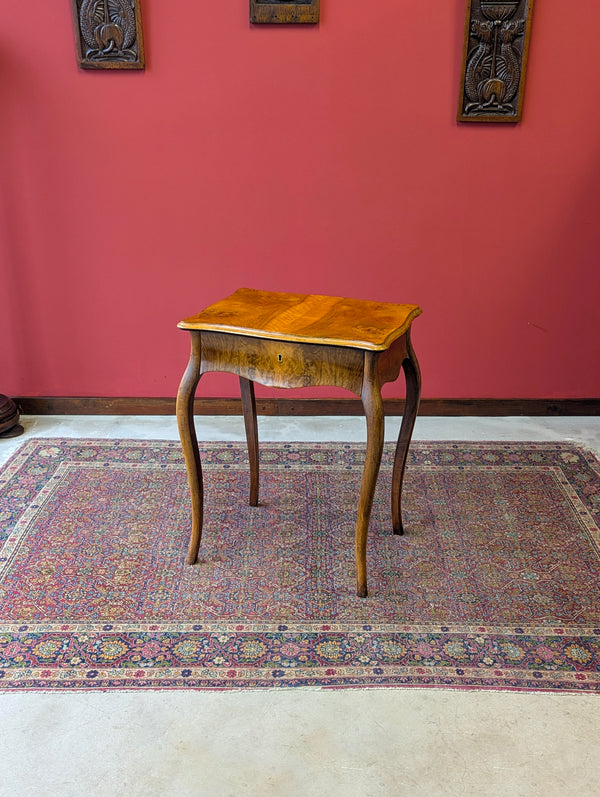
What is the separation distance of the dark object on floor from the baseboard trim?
17 cm

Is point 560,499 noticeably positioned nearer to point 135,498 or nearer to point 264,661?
point 264,661

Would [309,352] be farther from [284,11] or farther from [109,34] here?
[109,34]

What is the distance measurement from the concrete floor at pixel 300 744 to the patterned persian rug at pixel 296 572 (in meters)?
0.06

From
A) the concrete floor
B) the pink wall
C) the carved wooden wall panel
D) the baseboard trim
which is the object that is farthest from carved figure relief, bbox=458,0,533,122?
the concrete floor

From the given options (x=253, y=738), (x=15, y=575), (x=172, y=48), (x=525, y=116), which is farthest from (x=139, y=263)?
(x=253, y=738)

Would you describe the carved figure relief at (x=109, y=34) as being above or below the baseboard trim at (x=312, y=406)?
above

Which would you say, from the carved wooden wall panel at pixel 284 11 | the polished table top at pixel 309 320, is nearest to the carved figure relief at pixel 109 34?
the carved wooden wall panel at pixel 284 11

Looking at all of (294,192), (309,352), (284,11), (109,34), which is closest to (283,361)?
(309,352)

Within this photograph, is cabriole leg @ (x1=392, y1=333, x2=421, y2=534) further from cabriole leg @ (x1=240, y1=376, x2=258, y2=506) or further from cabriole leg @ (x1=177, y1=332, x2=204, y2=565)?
cabriole leg @ (x1=177, y1=332, x2=204, y2=565)

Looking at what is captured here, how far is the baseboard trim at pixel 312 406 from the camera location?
3.22 m

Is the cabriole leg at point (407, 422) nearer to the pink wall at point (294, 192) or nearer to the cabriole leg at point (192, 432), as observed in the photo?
the cabriole leg at point (192, 432)

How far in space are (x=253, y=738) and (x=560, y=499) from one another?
145 centimetres

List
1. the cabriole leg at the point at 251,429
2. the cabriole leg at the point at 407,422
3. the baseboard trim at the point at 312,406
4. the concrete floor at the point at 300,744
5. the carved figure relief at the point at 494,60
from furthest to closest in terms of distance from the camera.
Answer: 1. the baseboard trim at the point at 312,406
2. the carved figure relief at the point at 494,60
3. the cabriole leg at the point at 251,429
4. the cabriole leg at the point at 407,422
5. the concrete floor at the point at 300,744

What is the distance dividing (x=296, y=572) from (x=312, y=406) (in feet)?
3.88
